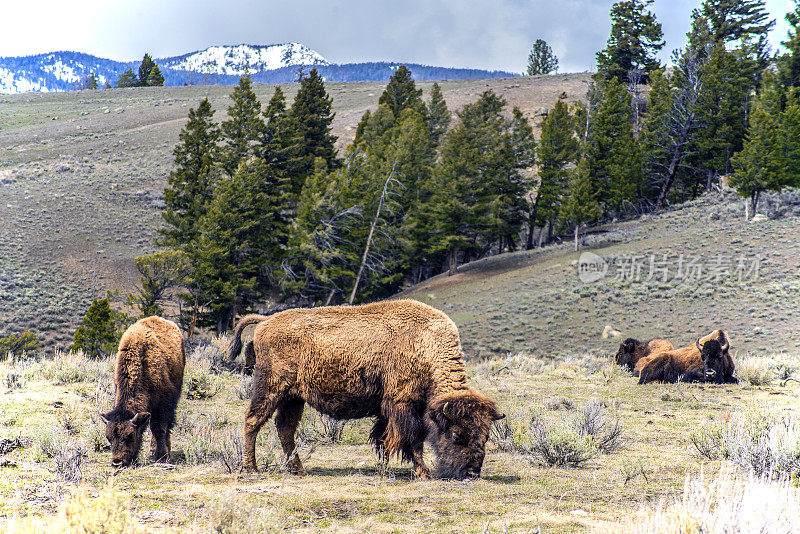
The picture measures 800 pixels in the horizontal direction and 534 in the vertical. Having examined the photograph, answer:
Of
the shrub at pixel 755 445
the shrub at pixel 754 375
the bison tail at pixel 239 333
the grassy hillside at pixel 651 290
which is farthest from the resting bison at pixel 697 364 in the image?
the grassy hillside at pixel 651 290

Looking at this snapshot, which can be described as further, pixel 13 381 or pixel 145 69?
pixel 145 69

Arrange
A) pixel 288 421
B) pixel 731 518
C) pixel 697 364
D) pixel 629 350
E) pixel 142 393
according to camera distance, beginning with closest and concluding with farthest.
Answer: pixel 731 518 < pixel 288 421 < pixel 142 393 < pixel 697 364 < pixel 629 350

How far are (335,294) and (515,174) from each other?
19.2 m

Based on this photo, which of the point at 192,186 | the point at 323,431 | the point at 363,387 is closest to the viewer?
the point at 363,387

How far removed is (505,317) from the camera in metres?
36.5

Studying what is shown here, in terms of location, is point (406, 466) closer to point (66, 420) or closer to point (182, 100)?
point (66, 420)

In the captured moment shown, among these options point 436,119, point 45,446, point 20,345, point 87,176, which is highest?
point 436,119

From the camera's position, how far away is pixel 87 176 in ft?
208

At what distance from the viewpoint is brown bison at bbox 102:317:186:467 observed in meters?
7.00

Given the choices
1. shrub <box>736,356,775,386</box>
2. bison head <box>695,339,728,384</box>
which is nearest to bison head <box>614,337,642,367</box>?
shrub <box>736,356,775,386</box>

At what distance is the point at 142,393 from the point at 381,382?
130 inches

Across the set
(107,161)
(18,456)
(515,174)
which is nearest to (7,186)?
(107,161)

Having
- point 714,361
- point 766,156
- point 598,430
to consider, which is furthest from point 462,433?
point 766,156

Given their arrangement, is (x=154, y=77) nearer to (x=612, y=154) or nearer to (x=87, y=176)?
(x=87, y=176)
